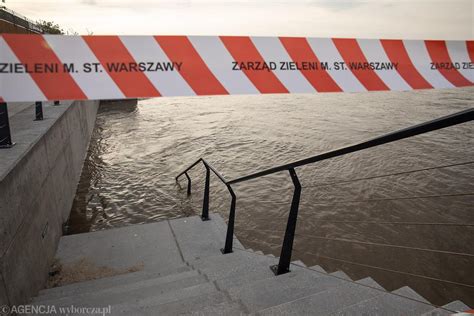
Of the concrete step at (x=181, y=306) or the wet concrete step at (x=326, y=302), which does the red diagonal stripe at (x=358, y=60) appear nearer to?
the wet concrete step at (x=326, y=302)

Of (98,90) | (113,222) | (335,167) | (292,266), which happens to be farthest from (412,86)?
(335,167)

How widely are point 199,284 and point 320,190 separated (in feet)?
17.5

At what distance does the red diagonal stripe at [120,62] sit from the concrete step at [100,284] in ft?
7.50

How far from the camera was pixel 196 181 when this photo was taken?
859 cm

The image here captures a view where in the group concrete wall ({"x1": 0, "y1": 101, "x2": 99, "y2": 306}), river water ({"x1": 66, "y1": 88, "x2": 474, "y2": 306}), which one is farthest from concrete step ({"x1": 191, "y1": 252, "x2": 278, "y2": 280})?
concrete wall ({"x1": 0, "y1": 101, "x2": 99, "y2": 306})

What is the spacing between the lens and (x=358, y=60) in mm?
2896

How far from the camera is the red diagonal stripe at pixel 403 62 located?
2967mm

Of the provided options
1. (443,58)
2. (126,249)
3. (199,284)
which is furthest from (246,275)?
(443,58)

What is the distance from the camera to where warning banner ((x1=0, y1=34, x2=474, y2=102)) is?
2240mm

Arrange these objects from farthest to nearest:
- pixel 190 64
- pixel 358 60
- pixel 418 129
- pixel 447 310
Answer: pixel 358 60, pixel 190 64, pixel 447 310, pixel 418 129

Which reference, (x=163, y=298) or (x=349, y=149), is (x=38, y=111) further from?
(x=349, y=149)

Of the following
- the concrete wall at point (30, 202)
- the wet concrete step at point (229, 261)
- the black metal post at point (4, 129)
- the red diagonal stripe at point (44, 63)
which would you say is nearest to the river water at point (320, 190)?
the wet concrete step at point (229, 261)

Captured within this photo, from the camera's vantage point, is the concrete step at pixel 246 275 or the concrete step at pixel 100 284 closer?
the concrete step at pixel 246 275

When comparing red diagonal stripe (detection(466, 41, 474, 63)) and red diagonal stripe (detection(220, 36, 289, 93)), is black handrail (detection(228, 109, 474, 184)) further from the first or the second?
red diagonal stripe (detection(466, 41, 474, 63))
